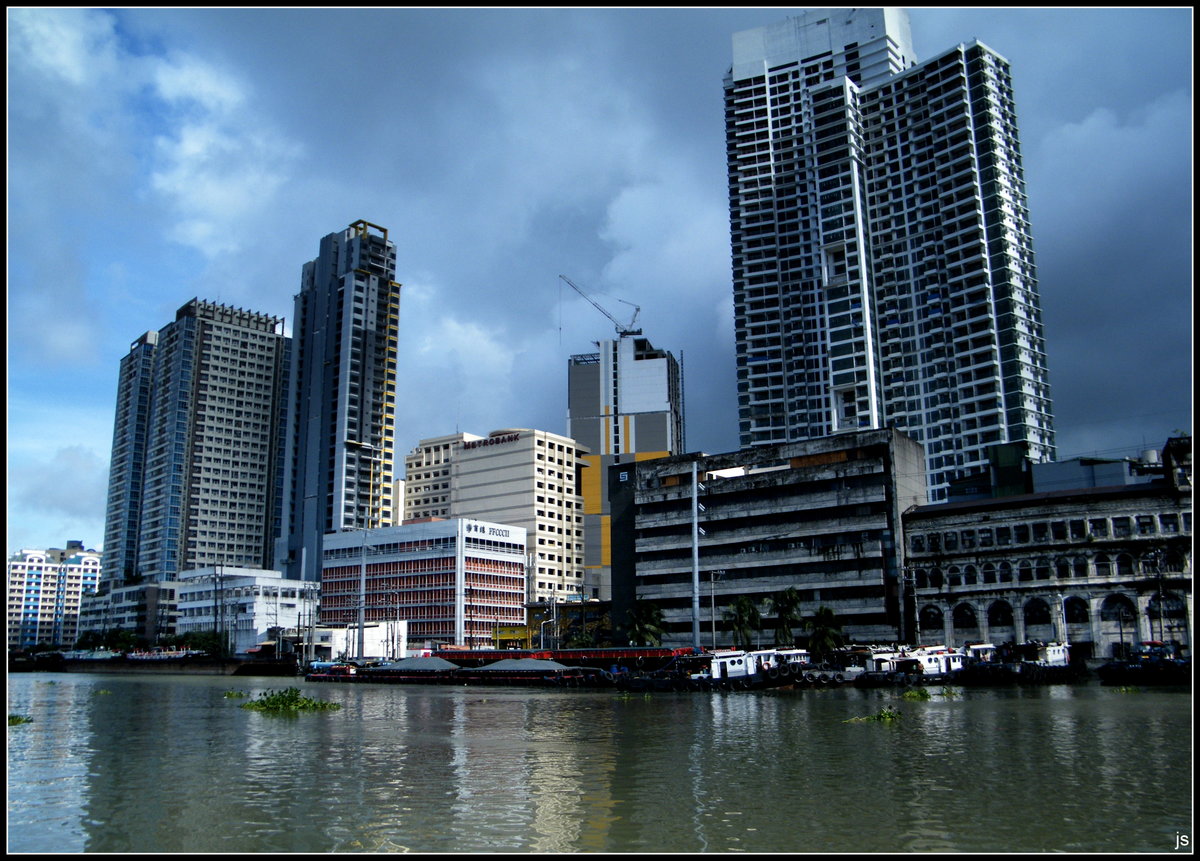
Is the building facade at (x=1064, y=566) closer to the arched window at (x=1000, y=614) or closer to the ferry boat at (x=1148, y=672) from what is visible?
the arched window at (x=1000, y=614)

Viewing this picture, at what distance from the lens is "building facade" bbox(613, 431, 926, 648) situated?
4075 inches

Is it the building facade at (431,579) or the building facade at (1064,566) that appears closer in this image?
the building facade at (1064,566)

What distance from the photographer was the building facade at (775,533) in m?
104

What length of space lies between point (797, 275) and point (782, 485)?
303ft

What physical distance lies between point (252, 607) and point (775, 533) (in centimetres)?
11037

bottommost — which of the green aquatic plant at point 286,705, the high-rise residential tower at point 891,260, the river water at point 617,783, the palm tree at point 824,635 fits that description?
the green aquatic plant at point 286,705

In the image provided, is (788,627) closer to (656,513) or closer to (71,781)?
(656,513)

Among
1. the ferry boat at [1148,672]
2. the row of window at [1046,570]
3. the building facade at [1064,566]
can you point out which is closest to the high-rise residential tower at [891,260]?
the building facade at [1064,566]

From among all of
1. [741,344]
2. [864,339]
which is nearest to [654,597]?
[864,339]

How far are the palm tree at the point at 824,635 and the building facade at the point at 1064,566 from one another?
13168 mm

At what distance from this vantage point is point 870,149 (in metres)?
182

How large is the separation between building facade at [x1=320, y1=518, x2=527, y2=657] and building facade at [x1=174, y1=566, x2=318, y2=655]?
9.19 meters

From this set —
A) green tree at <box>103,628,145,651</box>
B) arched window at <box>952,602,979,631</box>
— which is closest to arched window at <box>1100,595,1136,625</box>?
arched window at <box>952,602,979,631</box>

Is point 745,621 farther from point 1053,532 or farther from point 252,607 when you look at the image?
point 252,607
